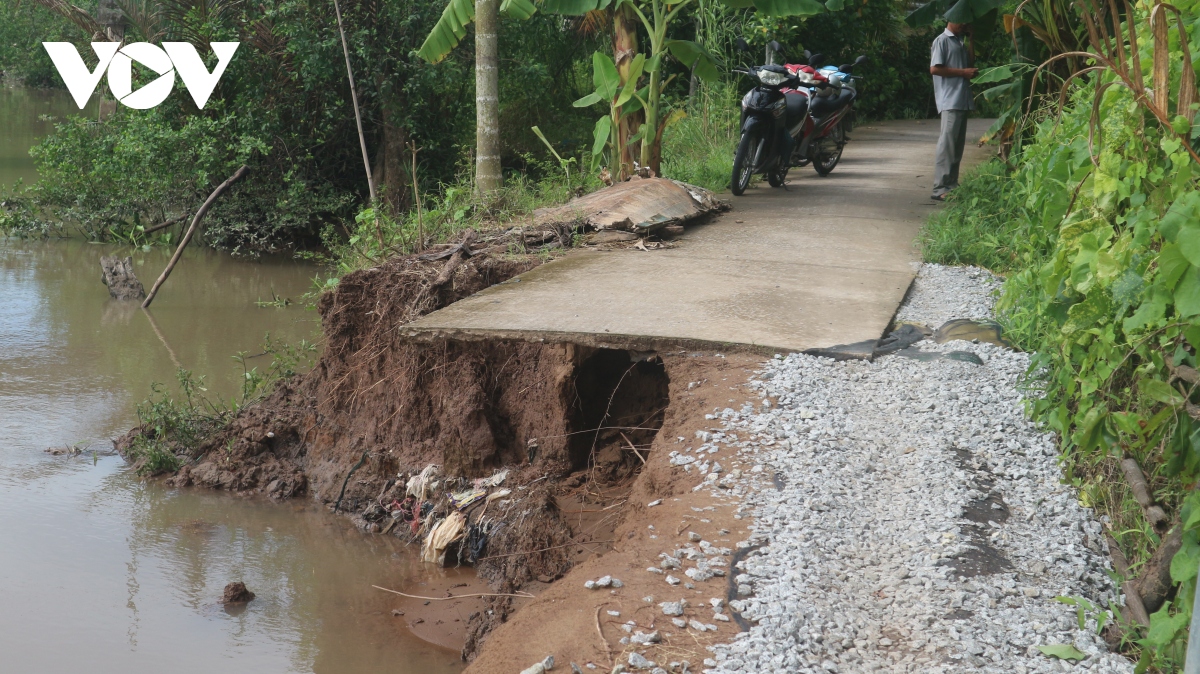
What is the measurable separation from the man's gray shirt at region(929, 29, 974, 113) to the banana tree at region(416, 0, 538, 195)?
11.5ft

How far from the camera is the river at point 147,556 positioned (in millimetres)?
4328

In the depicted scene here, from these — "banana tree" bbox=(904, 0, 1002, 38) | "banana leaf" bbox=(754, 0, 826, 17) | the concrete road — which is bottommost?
the concrete road

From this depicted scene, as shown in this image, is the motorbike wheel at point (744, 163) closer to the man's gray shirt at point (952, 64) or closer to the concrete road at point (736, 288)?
the concrete road at point (736, 288)

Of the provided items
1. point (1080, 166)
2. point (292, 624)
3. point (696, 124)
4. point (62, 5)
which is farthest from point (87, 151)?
point (1080, 166)

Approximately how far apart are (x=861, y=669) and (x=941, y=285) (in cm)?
400

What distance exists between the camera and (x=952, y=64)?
858cm

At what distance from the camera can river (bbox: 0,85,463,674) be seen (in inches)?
170

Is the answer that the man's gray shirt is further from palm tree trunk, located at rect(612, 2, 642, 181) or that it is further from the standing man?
palm tree trunk, located at rect(612, 2, 642, 181)

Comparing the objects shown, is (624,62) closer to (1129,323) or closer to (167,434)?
(167,434)

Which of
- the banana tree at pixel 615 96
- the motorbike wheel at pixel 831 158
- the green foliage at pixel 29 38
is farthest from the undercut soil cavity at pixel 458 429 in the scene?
the green foliage at pixel 29 38

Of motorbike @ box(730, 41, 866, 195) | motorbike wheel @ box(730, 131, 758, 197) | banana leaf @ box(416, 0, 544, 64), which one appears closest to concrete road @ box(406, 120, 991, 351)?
motorbike wheel @ box(730, 131, 758, 197)

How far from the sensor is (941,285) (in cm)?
621

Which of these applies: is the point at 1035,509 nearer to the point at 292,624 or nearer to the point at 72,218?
the point at 292,624

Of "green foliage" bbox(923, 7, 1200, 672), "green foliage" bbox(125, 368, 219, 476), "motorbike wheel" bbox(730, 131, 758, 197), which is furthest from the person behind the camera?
"motorbike wheel" bbox(730, 131, 758, 197)
